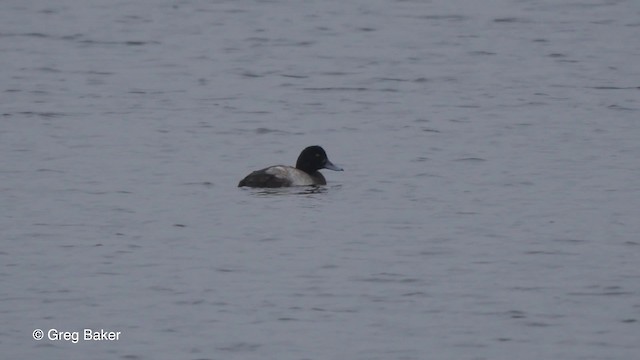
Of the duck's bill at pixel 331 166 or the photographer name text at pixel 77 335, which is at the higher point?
the photographer name text at pixel 77 335

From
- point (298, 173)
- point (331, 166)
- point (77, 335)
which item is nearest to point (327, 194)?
point (298, 173)

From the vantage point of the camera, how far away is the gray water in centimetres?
1029

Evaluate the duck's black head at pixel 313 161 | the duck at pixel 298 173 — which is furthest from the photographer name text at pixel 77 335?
the duck's black head at pixel 313 161

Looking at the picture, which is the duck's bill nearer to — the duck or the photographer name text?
the duck

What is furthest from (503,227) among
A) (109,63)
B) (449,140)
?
(109,63)

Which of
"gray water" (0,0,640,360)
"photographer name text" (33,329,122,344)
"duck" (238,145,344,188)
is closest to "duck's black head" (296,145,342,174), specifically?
"duck" (238,145,344,188)

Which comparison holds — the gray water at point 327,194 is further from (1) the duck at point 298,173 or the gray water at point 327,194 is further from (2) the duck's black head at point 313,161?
(2) the duck's black head at point 313,161

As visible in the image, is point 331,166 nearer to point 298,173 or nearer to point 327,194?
point 298,173

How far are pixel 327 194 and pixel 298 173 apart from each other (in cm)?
52

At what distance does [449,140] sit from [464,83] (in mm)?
4196

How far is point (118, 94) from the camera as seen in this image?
20.7m

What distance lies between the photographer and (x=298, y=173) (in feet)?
50.7

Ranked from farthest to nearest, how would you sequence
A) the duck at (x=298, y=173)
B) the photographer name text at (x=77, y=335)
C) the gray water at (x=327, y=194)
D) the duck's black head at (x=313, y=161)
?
the duck's black head at (x=313, y=161) → the duck at (x=298, y=173) → the gray water at (x=327, y=194) → the photographer name text at (x=77, y=335)

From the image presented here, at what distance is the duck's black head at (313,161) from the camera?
15.6m
